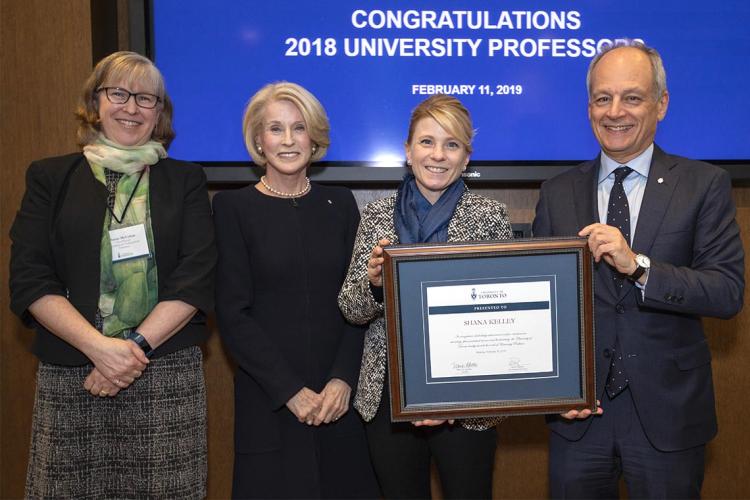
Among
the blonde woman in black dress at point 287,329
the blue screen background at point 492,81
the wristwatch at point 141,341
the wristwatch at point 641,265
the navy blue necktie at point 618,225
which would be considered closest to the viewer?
the wristwatch at point 641,265

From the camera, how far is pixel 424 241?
6.23ft

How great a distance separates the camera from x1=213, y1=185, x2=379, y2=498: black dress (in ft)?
6.92

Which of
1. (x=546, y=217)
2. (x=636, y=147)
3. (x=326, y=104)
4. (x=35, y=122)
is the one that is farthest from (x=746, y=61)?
(x=35, y=122)

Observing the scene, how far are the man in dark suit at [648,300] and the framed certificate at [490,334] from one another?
11 centimetres

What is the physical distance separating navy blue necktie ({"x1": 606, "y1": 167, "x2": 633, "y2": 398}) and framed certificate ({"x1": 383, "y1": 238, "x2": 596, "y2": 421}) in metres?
0.12

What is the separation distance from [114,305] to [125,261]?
5.3 inches

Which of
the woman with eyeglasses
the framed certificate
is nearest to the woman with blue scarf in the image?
the framed certificate

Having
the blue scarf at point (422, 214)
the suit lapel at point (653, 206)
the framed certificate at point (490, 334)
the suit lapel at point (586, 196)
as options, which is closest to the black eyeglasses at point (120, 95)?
the blue scarf at point (422, 214)

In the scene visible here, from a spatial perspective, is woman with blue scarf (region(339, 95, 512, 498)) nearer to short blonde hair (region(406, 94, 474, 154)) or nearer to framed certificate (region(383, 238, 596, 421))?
short blonde hair (region(406, 94, 474, 154))

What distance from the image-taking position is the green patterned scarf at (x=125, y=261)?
2.02m

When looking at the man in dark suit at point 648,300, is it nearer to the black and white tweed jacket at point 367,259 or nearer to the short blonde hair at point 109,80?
the black and white tweed jacket at point 367,259

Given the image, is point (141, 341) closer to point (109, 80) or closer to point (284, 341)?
point (284, 341)

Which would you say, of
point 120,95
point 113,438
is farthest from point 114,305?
point 120,95

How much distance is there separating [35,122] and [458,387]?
2.17m
